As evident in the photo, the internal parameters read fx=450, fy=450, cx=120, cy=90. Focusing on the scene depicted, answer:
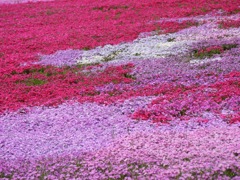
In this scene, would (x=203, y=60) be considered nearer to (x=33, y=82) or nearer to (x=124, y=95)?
(x=124, y=95)

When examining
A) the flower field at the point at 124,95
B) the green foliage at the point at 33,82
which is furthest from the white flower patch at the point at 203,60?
the green foliage at the point at 33,82

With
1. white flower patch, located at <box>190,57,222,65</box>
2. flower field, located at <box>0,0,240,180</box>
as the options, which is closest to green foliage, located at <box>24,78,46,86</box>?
flower field, located at <box>0,0,240,180</box>

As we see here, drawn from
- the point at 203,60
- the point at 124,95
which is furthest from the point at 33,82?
the point at 203,60

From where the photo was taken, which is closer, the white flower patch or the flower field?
the flower field

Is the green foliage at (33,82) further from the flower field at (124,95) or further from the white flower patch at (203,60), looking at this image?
the white flower patch at (203,60)

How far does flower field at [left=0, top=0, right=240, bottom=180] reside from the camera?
10.9 m

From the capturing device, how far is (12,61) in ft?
74.4

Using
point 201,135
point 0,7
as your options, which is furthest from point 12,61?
point 0,7

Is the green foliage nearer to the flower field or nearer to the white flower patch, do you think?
the flower field

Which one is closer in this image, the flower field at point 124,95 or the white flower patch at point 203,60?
the flower field at point 124,95

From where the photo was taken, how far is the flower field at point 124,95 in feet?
35.7

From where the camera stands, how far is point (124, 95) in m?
16.3

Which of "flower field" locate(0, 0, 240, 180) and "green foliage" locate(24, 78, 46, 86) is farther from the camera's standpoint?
"green foliage" locate(24, 78, 46, 86)

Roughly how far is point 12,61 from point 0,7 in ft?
58.9
